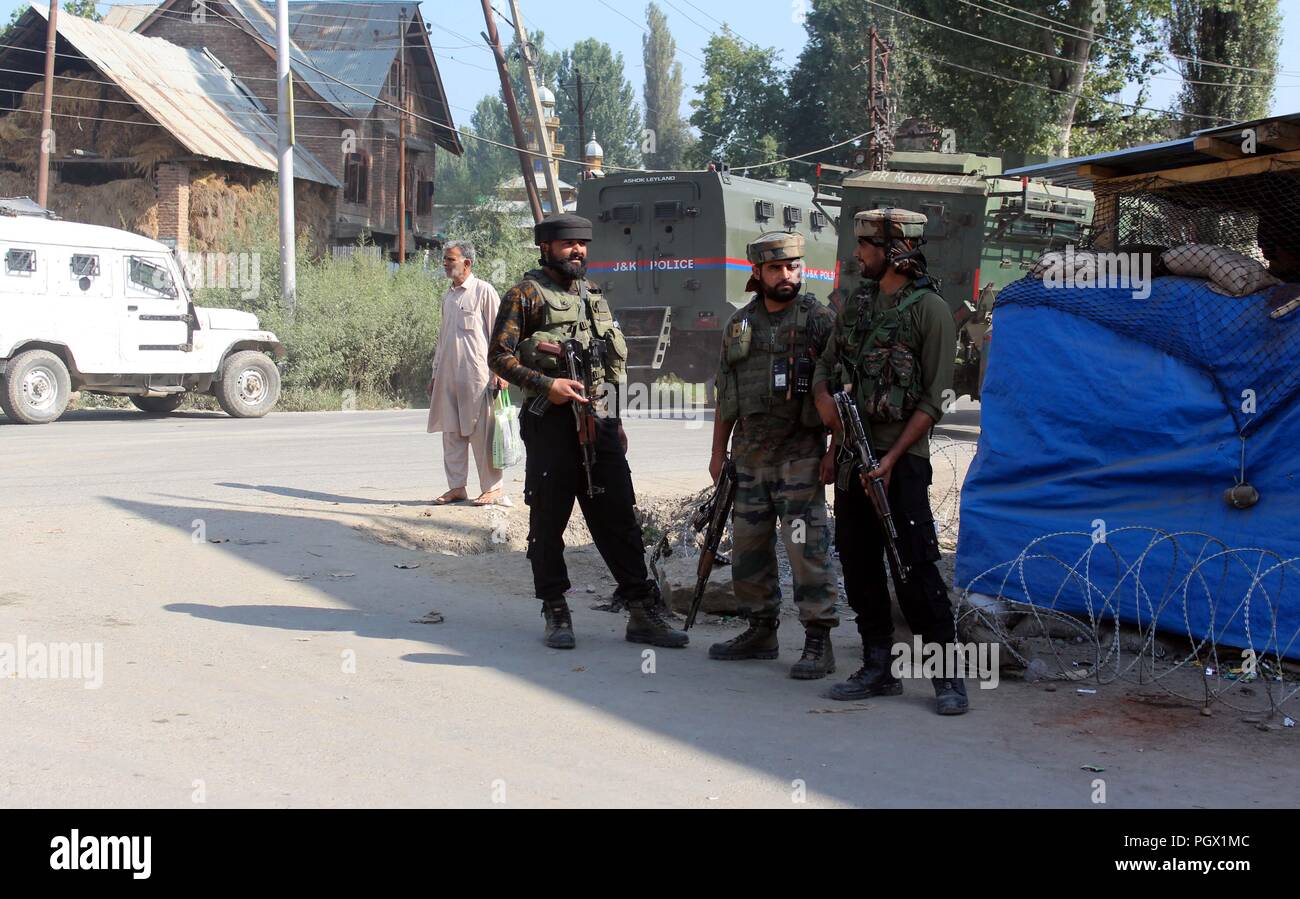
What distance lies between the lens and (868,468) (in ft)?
16.5

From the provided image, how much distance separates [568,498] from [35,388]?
1148cm

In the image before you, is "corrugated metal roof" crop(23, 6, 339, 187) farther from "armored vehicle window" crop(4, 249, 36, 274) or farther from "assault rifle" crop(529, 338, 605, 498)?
"assault rifle" crop(529, 338, 605, 498)

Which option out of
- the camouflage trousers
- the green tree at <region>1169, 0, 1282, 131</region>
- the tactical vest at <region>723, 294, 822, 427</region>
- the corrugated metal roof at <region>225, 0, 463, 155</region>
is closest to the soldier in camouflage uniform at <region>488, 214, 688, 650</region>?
the camouflage trousers

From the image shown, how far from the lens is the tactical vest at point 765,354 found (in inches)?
217

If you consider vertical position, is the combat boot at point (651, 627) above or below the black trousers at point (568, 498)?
below

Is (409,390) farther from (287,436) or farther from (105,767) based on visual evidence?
(105,767)

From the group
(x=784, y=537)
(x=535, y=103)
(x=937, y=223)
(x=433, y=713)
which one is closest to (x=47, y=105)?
(x=535, y=103)

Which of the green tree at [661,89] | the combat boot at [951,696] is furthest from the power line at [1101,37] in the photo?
the green tree at [661,89]

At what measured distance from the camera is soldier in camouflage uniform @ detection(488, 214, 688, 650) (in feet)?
19.5

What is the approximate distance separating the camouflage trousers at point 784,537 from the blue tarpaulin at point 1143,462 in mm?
921

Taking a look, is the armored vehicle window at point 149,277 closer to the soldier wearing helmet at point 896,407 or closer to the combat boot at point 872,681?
the soldier wearing helmet at point 896,407

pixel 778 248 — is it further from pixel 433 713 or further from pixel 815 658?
pixel 433 713

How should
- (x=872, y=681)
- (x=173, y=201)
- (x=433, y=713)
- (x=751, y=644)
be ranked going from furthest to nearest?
(x=173, y=201) < (x=751, y=644) < (x=872, y=681) < (x=433, y=713)
